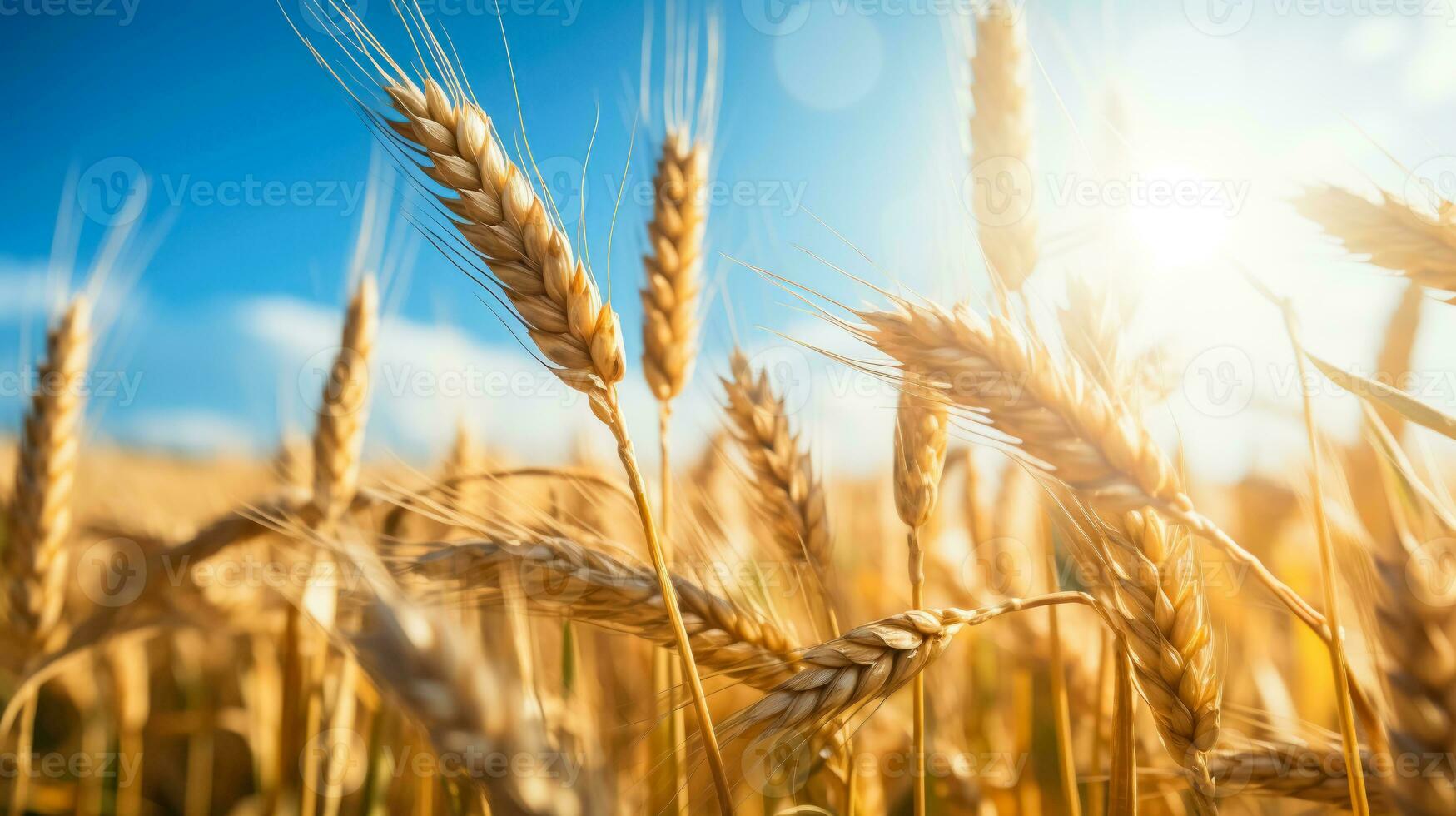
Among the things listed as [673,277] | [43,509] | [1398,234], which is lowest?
[43,509]

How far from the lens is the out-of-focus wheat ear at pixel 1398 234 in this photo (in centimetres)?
103

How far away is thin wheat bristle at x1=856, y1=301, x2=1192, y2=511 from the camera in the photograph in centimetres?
84

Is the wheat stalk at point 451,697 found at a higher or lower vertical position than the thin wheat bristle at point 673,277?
lower

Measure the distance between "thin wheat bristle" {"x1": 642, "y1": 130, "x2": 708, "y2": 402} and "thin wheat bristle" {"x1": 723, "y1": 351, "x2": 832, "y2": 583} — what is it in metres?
0.29

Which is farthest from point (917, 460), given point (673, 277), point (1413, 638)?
point (673, 277)

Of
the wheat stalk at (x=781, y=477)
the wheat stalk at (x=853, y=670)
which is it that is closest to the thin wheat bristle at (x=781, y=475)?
the wheat stalk at (x=781, y=477)

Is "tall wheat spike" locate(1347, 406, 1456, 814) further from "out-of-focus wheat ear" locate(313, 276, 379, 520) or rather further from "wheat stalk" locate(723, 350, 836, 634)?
"out-of-focus wheat ear" locate(313, 276, 379, 520)

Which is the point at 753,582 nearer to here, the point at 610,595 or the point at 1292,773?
the point at 610,595

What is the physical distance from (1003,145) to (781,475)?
1.35 meters

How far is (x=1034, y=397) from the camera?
0.93 metres

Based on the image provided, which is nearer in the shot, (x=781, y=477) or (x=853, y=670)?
(x=853, y=670)

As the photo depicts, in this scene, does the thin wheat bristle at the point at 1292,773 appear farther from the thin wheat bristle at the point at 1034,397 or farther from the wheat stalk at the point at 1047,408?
the thin wheat bristle at the point at 1034,397

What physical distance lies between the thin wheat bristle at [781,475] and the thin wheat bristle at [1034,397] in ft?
1.53

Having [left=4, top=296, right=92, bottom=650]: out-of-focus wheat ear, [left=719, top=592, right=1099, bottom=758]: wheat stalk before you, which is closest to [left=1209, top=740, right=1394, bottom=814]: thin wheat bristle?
[left=719, top=592, right=1099, bottom=758]: wheat stalk
